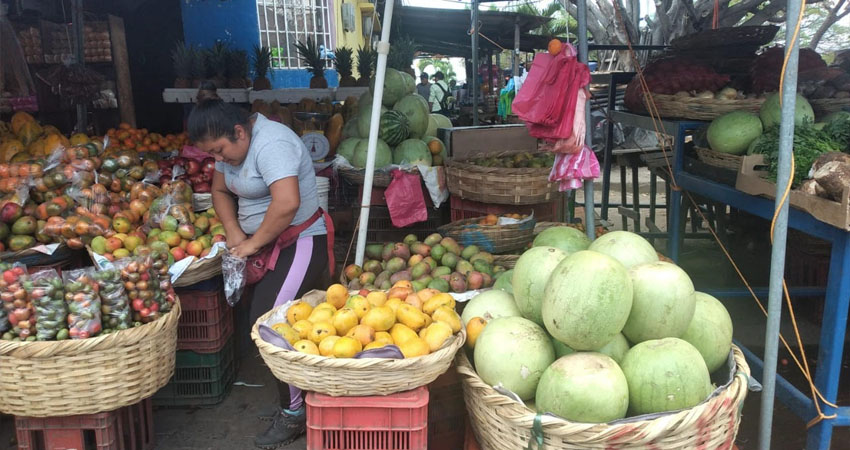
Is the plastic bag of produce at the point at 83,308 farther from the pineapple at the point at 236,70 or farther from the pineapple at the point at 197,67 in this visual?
the pineapple at the point at 236,70

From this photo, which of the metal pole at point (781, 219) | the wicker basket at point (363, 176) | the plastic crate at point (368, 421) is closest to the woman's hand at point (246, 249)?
the plastic crate at point (368, 421)

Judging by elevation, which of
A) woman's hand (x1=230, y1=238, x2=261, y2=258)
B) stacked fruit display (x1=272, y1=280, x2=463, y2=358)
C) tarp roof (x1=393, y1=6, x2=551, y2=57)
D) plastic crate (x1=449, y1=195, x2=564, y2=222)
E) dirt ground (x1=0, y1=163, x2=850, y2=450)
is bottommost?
dirt ground (x1=0, y1=163, x2=850, y2=450)

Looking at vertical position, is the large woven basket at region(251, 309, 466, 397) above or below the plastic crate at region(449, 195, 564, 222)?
below

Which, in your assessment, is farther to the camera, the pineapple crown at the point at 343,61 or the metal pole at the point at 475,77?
the pineapple crown at the point at 343,61

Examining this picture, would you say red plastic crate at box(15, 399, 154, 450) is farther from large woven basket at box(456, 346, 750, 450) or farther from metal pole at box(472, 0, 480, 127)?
metal pole at box(472, 0, 480, 127)

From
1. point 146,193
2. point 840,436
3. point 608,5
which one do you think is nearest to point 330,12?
point 608,5

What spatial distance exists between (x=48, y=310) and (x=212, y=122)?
1073 mm

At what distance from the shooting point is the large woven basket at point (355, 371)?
2.04 meters

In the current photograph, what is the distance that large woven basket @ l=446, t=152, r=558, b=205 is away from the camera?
4105 mm

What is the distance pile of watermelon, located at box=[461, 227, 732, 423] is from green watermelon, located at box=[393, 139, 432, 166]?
2666mm

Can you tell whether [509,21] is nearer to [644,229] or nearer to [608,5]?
[608,5]

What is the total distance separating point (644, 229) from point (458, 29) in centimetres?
928

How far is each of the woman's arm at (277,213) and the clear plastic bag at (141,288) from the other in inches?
18.6

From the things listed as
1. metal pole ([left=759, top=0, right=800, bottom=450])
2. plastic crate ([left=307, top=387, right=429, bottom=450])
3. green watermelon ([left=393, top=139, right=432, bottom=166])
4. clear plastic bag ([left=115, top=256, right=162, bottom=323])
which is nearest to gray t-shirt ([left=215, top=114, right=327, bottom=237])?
clear plastic bag ([left=115, top=256, right=162, bottom=323])
